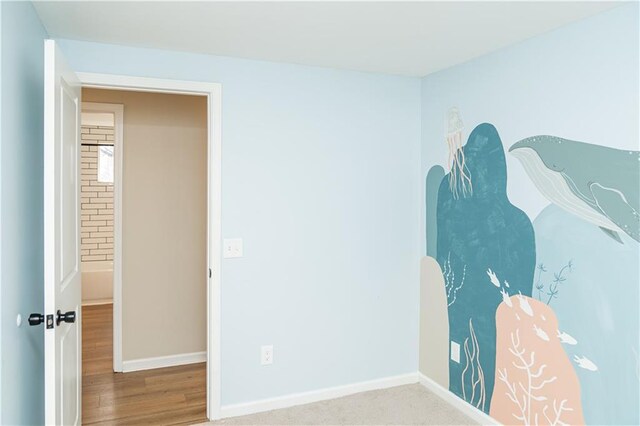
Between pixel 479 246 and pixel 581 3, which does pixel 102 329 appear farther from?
pixel 581 3

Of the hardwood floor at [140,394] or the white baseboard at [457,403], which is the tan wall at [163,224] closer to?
the hardwood floor at [140,394]

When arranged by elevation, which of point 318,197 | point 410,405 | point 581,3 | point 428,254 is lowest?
point 410,405

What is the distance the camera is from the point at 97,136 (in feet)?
21.7

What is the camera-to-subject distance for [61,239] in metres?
2.12

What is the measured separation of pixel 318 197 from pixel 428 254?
920 millimetres

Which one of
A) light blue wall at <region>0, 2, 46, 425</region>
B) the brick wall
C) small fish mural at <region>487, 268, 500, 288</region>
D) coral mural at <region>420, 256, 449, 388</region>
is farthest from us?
the brick wall

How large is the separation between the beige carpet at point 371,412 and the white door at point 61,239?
3.40 feet

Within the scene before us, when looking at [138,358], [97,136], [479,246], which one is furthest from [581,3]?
[97,136]

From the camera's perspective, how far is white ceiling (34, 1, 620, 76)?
7.20 feet

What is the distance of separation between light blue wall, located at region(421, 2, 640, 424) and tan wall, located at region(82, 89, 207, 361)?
245 cm

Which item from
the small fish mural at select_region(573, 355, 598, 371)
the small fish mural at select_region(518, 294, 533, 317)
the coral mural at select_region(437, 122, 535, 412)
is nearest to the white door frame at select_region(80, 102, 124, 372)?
the coral mural at select_region(437, 122, 535, 412)

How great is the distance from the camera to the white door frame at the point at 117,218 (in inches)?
150

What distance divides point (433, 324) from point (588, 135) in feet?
5.65

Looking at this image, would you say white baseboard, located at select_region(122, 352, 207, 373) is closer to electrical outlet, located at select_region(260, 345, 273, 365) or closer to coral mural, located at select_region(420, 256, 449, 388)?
electrical outlet, located at select_region(260, 345, 273, 365)
